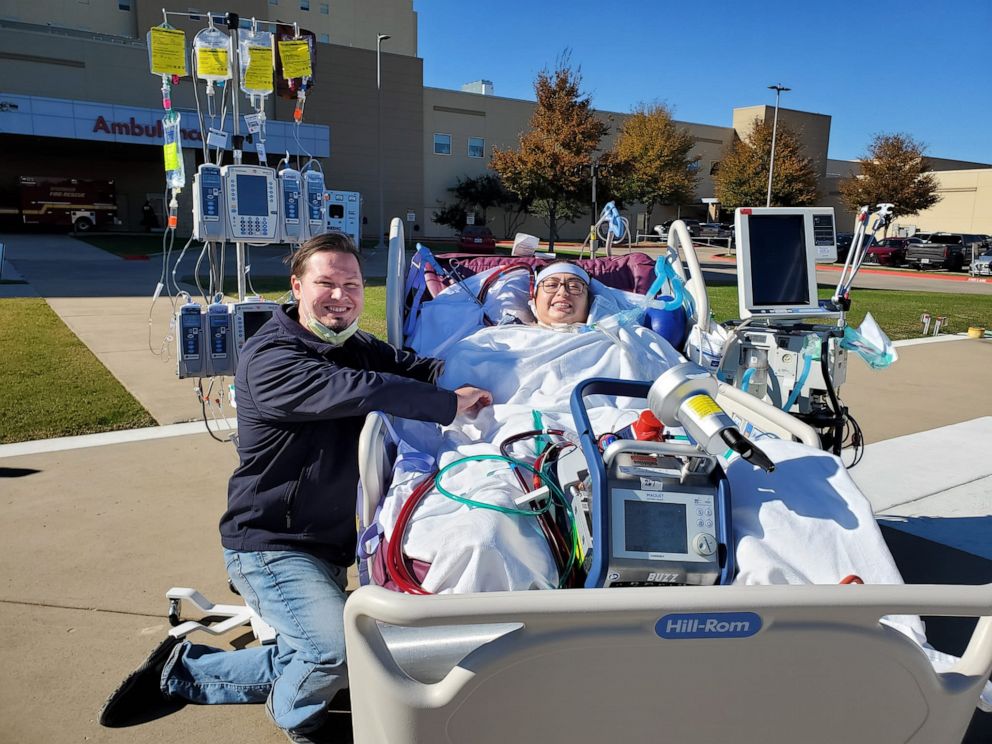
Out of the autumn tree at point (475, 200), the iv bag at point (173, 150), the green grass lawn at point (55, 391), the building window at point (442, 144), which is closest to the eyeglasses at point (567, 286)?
the iv bag at point (173, 150)

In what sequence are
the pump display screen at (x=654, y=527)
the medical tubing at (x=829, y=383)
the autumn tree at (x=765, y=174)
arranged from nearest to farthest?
1. the pump display screen at (x=654, y=527)
2. the medical tubing at (x=829, y=383)
3. the autumn tree at (x=765, y=174)

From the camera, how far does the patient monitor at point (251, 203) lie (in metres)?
4.52

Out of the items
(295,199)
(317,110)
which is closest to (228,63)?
(295,199)

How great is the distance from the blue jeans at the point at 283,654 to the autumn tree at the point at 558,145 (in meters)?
27.8

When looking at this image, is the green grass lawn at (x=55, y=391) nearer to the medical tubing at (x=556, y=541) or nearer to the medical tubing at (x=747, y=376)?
the medical tubing at (x=747, y=376)

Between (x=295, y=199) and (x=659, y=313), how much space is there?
2.44 meters

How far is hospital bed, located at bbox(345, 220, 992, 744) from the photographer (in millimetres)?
1327

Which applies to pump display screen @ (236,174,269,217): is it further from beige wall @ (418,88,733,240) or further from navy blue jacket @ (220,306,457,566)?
beige wall @ (418,88,733,240)

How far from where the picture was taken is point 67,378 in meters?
6.72

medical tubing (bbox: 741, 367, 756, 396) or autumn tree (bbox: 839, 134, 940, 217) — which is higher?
autumn tree (bbox: 839, 134, 940, 217)

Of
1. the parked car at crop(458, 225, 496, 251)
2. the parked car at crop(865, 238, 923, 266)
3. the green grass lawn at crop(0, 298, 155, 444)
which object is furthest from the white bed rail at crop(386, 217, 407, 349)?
the parked car at crop(865, 238, 923, 266)

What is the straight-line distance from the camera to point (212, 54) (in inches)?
179

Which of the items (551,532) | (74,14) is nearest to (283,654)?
(551,532)

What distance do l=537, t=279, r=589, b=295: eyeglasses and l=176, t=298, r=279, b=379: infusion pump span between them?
1662 millimetres
